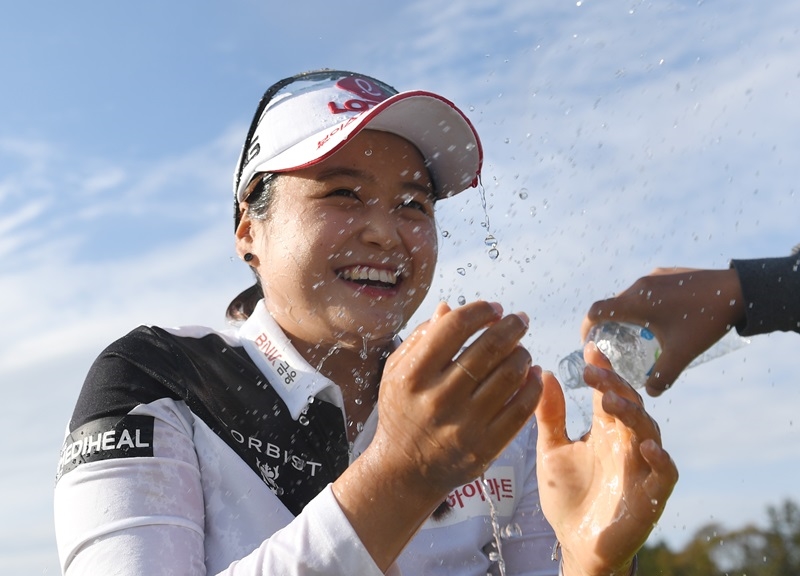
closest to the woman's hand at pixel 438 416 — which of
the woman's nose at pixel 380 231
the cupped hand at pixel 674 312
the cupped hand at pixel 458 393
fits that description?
the cupped hand at pixel 458 393

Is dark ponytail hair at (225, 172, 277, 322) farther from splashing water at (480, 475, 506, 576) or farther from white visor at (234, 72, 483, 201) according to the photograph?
splashing water at (480, 475, 506, 576)

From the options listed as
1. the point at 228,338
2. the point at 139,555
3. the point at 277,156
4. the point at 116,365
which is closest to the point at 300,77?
the point at 277,156

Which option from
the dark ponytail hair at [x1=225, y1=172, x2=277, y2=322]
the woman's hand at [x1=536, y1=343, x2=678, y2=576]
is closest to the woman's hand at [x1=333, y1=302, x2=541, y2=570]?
the woman's hand at [x1=536, y1=343, x2=678, y2=576]

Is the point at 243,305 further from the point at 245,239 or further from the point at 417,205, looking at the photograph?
the point at 417,205

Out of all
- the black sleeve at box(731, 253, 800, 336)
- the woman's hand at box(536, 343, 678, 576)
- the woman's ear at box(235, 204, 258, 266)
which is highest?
the woman's ear at box(235, 204, 258, 266)

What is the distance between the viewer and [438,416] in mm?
2453

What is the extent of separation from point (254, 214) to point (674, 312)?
1939 mm

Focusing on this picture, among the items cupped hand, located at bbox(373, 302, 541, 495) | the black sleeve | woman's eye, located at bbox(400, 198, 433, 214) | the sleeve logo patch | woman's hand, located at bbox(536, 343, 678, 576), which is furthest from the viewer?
woman's eye, located at bbox(400, 198, 433, 214)

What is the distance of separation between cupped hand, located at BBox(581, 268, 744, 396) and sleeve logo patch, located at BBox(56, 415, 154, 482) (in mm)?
1597

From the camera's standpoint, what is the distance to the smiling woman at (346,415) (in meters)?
2.53

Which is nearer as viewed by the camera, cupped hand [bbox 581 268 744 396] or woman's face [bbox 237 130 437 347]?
cupped hand [bbox 581 268 744 396]

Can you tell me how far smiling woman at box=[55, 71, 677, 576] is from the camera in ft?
8.29

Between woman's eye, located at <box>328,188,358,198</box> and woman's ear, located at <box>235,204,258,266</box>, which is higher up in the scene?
woman's ear, located at <box>235,204,258,266</box>

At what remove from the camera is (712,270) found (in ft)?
11.7
